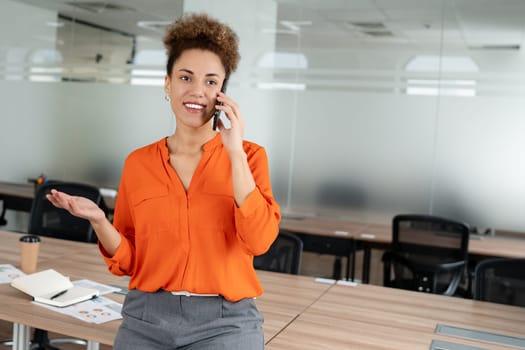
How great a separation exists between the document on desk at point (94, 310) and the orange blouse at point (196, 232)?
0.51 metres

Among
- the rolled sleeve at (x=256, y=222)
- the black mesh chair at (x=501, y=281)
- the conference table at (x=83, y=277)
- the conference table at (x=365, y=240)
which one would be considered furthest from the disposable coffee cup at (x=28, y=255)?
the conference table at (x=365, y=240)

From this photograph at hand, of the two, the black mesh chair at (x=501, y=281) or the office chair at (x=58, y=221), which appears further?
the office chair at (x=58, y=221)

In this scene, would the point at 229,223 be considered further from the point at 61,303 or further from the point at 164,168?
the point at 61,303

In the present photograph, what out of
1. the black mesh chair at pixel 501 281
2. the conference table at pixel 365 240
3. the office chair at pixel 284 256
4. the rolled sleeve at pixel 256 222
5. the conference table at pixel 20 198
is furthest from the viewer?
the conference table at pixel 20 198

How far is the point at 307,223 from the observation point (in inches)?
216

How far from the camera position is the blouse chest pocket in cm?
176

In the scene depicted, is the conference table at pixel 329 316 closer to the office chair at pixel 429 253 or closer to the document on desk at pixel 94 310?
the document on desk at pixel 94 310

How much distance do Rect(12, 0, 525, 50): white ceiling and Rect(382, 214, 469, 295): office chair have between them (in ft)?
6.18

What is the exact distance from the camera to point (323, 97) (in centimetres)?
601

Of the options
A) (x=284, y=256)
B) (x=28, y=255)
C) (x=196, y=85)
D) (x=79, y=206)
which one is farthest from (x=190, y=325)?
(x=284, y=256)

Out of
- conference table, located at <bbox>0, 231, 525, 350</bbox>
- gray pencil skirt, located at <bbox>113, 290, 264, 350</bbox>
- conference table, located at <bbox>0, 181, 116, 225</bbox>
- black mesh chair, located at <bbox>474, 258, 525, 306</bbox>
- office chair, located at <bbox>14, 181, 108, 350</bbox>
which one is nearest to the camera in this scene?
gray pencil skirt, located at <bbox>113, 290, 264, 350</bbox>

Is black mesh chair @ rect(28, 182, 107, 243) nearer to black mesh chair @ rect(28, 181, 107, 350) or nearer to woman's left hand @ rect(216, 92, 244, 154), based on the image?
black mesh chair @ rect(28, 181, 107, 350)

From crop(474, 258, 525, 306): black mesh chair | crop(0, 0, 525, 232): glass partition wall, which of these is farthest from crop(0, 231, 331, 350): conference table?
crop(0, 0, 525, 232): glass partition wall

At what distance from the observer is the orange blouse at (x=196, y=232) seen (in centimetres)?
172
